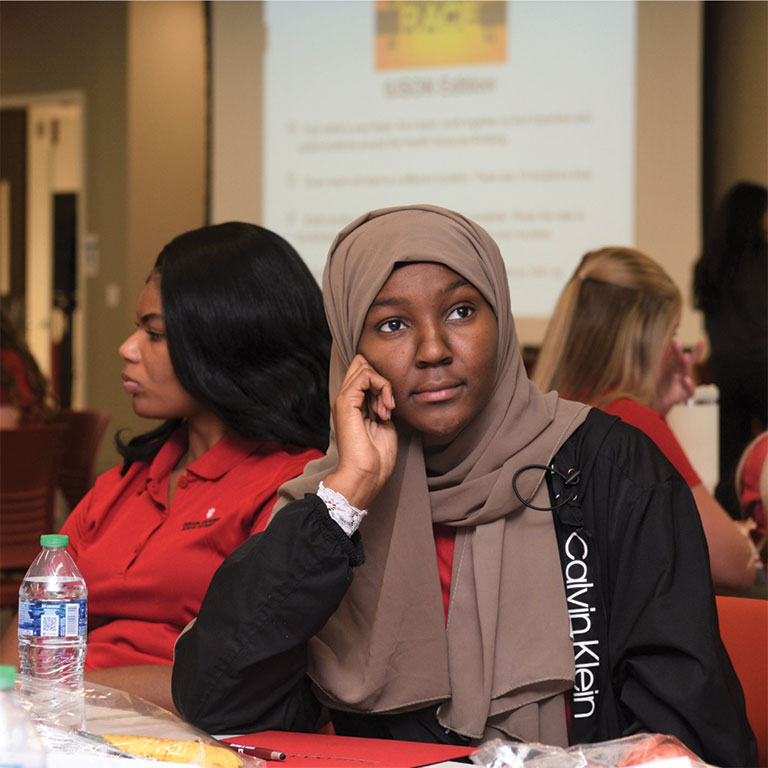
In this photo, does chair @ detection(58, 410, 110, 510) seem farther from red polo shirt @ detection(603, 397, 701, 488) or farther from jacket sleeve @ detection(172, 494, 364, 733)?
jacket sleeve @ detection(172, 494, 364, 733)

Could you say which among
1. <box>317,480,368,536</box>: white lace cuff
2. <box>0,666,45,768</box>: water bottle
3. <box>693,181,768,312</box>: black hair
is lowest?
<box>0,666,45,768</box>: water bottle

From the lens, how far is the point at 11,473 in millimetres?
3453

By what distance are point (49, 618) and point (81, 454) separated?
9.31 feet

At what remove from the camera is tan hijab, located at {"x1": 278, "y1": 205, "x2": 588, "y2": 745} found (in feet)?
4.64

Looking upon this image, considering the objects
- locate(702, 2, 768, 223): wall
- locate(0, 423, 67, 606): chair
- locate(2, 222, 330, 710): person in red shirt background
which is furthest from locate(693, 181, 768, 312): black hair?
locate(2, 222, 330, 710): person in red shirt background

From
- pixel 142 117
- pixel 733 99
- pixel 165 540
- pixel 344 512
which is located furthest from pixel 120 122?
pixel 344 512

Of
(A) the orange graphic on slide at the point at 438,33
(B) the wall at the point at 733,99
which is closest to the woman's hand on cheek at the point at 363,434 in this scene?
(A) the orange graphic on slide at the point at 438,33

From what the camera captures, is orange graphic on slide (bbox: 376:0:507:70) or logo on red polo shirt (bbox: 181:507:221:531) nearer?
logo on red polo shirt (bbox: 181:507:221:531)

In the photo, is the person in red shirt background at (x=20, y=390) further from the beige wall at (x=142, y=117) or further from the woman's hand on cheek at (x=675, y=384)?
the woman's hand on cheek at (x=675, y=384)

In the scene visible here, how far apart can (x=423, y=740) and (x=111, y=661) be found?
26.3 inches

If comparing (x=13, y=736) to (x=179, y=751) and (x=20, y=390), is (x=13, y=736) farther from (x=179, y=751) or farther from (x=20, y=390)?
(x=20, y=390)

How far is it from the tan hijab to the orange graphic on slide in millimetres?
3230

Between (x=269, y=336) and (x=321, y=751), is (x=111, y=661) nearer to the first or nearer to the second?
(x=269, y=336)

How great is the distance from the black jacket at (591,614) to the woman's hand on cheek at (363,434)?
0.19ft
